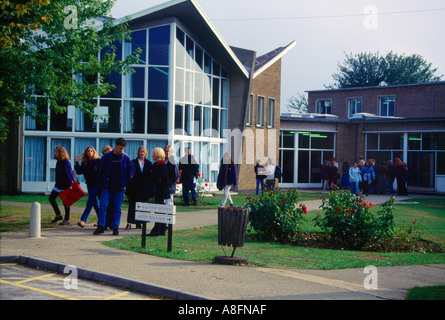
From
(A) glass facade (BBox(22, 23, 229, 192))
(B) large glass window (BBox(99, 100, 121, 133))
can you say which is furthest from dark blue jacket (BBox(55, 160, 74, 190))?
(B) large glass window (BBox(99, 100, 121, 133))

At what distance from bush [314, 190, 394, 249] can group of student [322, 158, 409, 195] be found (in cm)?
1313

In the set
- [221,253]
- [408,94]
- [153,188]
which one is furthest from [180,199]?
[408,94]

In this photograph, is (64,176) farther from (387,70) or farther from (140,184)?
(387,70)

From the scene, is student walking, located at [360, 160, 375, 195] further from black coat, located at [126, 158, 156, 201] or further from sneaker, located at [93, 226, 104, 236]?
sneaker, located at [93, 226, 104, 236]

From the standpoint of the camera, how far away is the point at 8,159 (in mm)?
23688

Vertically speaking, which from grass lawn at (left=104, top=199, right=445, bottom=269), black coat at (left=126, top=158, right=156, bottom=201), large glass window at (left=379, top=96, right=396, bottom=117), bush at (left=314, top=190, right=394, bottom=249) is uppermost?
large glass window at (left=379, top=96, right=396, bottom=117)

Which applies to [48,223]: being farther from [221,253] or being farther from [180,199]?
[180,199]

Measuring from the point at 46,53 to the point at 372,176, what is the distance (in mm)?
18668

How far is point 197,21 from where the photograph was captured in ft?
83.1

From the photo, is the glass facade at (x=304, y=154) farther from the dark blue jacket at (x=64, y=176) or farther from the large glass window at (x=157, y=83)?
the dark blue jacket at (x=64, y=176)

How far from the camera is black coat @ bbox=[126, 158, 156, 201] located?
12203mm

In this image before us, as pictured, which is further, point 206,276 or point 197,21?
point 197,21

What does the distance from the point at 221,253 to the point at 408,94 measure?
37.6 m

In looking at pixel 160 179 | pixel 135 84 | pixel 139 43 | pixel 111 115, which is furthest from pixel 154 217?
pixel 139 43
